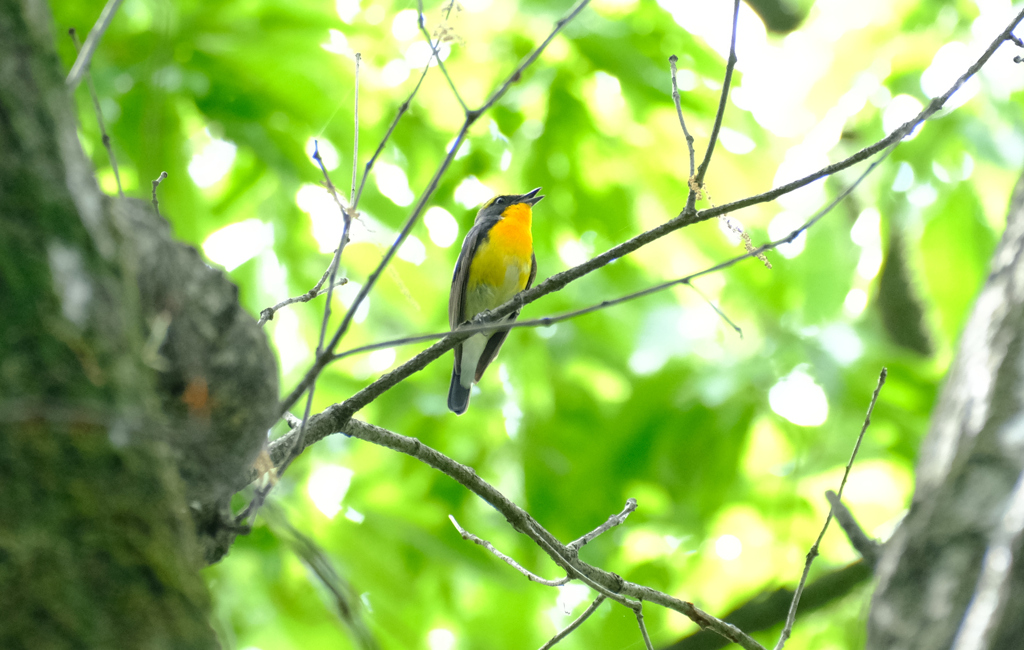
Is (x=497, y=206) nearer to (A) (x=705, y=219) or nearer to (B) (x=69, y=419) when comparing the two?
(A) (x=705, y=219)

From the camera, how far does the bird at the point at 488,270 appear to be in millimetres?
7273

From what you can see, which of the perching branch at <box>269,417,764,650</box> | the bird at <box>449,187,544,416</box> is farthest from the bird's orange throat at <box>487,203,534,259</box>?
the perching branch at <box>269,417,764,650</box>

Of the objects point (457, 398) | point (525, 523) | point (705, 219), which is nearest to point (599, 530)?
point (525, 523)

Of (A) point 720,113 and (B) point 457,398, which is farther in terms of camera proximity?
(B) point 457,398

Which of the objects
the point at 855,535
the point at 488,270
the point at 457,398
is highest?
the point at 488,270

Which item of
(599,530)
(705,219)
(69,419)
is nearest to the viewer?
(69,419)

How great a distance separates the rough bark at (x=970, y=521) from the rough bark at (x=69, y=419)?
1172mm

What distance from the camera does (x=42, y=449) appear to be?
3.21ft

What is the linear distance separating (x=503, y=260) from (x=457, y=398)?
1545 millimetres

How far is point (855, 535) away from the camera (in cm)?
207

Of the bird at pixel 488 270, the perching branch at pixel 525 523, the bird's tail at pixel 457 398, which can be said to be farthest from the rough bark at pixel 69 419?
the bird at pixel 488 270

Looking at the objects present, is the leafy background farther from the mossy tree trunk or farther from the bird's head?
the mossy tree trunk

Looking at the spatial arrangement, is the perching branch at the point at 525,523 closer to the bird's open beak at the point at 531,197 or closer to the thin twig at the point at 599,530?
the thin twig at the point at 599,530

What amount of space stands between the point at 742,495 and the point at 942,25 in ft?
12.0
